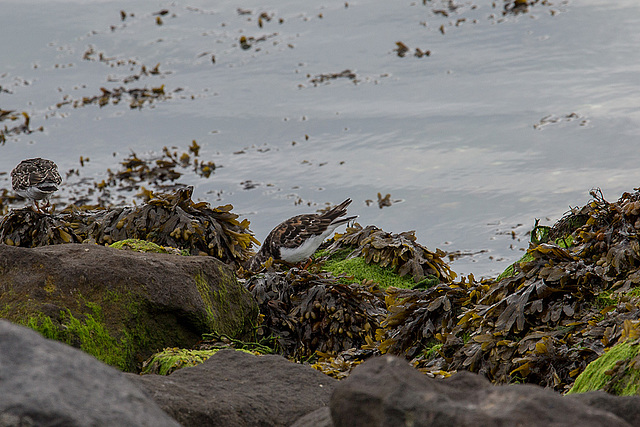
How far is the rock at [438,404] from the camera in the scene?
71.3 inches

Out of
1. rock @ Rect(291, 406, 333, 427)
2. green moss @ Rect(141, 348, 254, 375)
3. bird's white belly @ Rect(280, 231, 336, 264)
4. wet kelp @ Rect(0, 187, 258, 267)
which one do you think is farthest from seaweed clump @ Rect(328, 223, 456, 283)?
rock @ Rect(291, 406, 333, 427)

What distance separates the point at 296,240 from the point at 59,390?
612 cm

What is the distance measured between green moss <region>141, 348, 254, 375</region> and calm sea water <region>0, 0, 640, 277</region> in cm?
536

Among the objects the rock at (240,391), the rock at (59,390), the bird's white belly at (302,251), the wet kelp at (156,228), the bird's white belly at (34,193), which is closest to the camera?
the rock at (59,390)

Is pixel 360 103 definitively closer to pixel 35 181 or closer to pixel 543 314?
pixel 35 181

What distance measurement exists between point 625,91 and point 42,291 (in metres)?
11.3

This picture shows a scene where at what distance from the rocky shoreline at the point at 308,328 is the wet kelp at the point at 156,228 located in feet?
0.06

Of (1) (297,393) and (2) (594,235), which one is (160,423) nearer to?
(1) (297,393)

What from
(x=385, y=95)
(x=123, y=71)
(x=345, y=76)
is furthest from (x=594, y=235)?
(x=123, y=71)

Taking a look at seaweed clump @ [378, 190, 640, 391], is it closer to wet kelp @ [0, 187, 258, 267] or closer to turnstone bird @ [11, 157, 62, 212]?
wet kelp @ [0, 187, 258, 267]

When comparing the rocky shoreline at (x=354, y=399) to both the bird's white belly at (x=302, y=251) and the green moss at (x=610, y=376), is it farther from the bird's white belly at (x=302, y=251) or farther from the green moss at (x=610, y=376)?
the bird's white belly at (x=302, y=251)

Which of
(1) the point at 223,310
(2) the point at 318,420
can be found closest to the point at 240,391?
(2) the point at 318,420

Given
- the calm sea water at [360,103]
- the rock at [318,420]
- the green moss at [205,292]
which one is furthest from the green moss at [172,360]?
the calm sea water at [360,103]

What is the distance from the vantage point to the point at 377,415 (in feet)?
6.20
